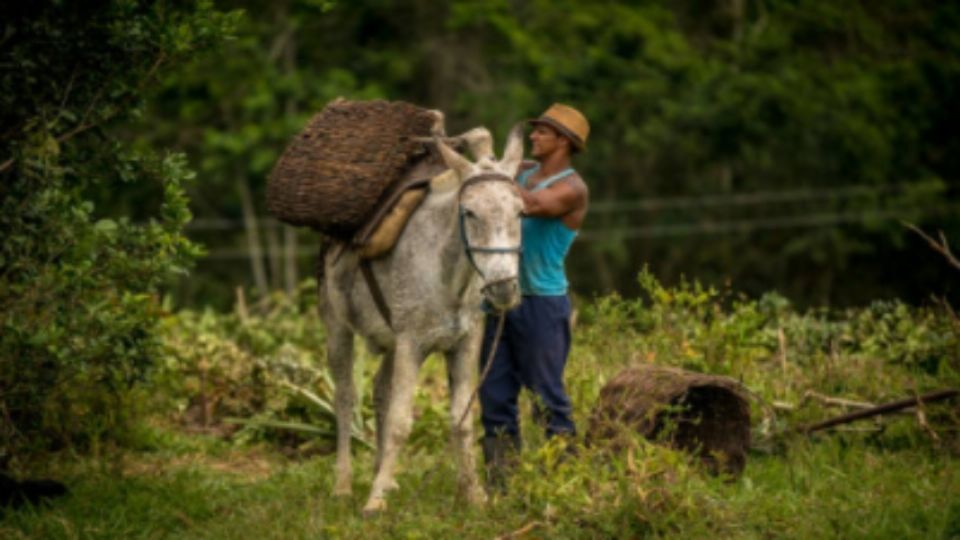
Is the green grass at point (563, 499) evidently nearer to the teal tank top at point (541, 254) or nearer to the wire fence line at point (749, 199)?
the teal tank top at point (541, 254)

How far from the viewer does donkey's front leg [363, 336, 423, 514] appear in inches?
313

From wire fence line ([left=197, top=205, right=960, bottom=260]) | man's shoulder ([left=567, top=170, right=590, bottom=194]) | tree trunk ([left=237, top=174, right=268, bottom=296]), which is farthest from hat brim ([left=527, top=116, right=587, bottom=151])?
wire fence line ([left=197, top=205, right=960, bottom=260])

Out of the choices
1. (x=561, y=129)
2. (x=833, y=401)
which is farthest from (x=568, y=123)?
(x=833, y=401)

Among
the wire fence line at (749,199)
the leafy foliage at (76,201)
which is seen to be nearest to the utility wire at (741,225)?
the wire fence line at (749,199)

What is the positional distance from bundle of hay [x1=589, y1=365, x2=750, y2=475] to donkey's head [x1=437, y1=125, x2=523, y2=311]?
4.13 feet

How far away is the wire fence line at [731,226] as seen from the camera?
23859 millimetres

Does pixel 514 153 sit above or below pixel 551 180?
above

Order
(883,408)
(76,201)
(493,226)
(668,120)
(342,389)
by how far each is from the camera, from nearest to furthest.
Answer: (493,226) → (883,408) → (76,201) → (342,389) → (668,120)

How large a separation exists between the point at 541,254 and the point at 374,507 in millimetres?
1831

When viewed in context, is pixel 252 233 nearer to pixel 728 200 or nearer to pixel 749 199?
pixel 728 200

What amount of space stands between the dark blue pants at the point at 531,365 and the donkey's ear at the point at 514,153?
91cm

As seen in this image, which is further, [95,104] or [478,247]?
[95,104]

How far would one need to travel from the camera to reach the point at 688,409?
27.2 ft

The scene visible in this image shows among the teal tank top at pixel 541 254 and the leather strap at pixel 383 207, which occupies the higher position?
the leather strap at pixel 383 207
